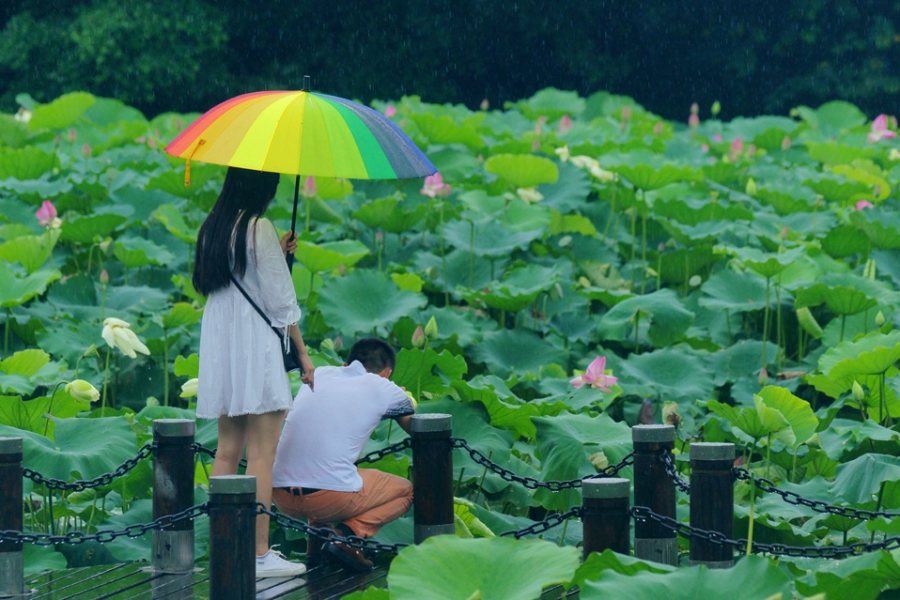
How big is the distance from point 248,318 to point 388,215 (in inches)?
133

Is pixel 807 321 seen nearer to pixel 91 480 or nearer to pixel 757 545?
pixel 757 545

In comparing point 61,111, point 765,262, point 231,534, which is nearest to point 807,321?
point 765,262

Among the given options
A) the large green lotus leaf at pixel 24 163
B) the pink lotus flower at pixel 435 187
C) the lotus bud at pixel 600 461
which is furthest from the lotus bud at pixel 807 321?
the large green lotus leaf at pixel 24 163

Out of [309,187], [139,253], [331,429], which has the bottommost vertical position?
[331,429]

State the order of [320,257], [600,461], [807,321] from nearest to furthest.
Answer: [600,461] < [807,321] < [320,257]

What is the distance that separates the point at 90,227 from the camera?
5906mm

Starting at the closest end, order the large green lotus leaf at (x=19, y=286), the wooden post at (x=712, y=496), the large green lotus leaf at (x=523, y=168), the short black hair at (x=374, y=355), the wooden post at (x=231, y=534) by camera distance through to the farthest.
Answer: the wooden post at (x=231, y=534) → the wooden post at (x=712, y=496) → the short black hair at (x=374, y=355) → the large green lotus leaf at (x=19, y=286) → the large green lotus leaf at (x=523, y=168)

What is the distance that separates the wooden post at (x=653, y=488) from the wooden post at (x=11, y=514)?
1.48 metres

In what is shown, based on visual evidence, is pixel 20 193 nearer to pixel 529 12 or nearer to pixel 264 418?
pixel 264 418

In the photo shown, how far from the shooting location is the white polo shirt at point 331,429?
2947 millimetres

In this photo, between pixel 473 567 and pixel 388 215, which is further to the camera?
pixel 388 215

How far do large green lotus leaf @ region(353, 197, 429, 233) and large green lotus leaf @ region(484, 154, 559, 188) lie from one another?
22.0 inches

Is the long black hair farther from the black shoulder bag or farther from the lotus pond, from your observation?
the lotus pond

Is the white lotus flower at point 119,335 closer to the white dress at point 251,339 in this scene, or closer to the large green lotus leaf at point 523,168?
the white dress at point 251,339
